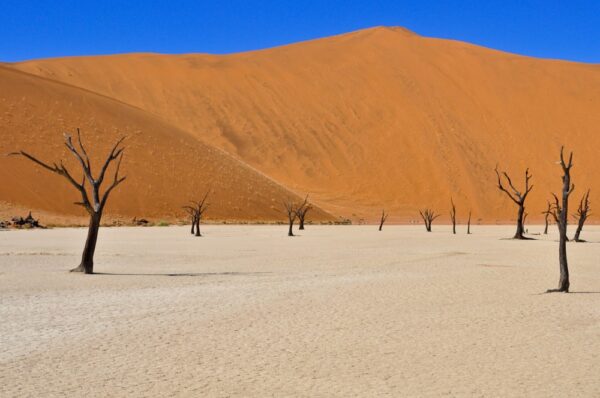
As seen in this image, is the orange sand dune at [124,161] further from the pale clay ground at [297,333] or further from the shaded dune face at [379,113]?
the pale clay ground at [297,333]

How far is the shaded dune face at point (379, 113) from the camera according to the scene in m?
82.4

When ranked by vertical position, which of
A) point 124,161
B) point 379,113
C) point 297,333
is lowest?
point 297,333

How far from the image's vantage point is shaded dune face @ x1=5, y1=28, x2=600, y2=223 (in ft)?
270

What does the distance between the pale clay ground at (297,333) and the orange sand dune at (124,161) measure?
131ft

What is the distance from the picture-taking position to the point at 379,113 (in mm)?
93750

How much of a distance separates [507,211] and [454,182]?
21.4 feet

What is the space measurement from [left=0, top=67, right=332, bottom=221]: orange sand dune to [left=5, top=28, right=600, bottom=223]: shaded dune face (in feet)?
19.8

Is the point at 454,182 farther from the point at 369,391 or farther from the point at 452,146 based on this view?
the point at 369,391

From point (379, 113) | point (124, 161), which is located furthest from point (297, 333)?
point (379, 113)

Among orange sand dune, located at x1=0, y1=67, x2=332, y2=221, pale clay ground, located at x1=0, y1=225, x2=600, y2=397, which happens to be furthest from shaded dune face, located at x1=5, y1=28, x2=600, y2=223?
pale clay ground, located at x1=0, y1=225, x2=600, y2=397

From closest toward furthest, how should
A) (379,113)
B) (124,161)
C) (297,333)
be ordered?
(297,333)
(124,161)
(379,113)

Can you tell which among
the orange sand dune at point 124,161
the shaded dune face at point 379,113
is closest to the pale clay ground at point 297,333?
the orange sand dune at point 124,161

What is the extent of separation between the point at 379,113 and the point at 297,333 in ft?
281

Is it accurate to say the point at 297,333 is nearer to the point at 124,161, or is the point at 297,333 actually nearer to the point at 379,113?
the point at 124,161
